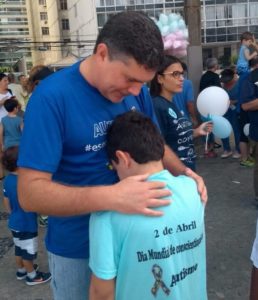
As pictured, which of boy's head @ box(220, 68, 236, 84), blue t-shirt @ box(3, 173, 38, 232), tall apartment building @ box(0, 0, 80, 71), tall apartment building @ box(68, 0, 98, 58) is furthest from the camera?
tall apartment building @ box(0, 0, 80, 71)

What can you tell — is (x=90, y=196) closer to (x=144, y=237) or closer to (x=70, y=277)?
(x=144, y=237)

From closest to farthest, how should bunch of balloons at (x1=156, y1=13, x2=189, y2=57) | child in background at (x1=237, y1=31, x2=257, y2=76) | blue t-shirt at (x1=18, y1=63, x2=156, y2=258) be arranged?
blue t-shirt at (x1=18, y1=63, x2=156, y2=258) < bunch of balloons at (x1=156, y1=13, x2=189, y2=57) < child in background at (x1=237, y1=31, x2=257, y2=76)

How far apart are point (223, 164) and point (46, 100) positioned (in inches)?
228

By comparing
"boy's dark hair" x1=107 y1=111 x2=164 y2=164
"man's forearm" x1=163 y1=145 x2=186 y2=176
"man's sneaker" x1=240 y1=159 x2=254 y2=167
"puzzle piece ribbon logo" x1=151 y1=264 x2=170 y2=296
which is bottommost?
"man's sneaker" x1=240 y1=159 x2=254 y2=167

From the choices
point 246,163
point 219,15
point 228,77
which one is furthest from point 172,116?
point 219,15

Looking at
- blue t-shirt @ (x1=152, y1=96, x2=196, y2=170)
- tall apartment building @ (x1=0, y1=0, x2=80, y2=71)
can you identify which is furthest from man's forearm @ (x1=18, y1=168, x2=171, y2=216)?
tall apartment building @ (x1=0, y1=0, x2=80, y2=71)

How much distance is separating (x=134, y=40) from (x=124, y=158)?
1.41 feet

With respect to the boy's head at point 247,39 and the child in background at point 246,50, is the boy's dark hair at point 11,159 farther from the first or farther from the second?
the boy's head at point 247,39

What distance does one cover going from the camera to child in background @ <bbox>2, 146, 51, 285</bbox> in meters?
3.45

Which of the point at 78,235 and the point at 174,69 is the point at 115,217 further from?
the point at 174,69

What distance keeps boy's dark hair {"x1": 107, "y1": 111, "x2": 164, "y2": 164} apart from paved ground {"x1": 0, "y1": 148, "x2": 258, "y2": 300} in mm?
2028

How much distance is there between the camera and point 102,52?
150 centimetres

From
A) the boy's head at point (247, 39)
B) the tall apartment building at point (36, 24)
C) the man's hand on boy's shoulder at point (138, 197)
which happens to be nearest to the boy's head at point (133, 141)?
the man's hand on boy's shoulder at point (138, 197)

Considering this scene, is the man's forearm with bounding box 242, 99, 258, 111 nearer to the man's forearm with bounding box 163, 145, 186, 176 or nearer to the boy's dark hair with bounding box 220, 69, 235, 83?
the boy's dark hair with bounding box 220, 69, 235, 83
